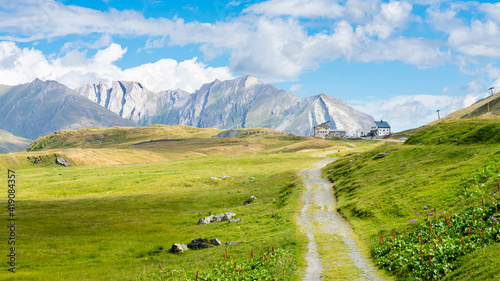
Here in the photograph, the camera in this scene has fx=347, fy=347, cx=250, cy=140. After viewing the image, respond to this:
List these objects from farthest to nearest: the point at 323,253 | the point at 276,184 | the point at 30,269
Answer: the point at 276,184 < the point at 30,269 < the point at 323,253

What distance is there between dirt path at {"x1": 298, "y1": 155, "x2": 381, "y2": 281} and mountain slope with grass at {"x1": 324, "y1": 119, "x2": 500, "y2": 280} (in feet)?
5.21

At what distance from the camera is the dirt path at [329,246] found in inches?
981

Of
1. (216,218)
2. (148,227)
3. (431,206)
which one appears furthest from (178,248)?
(431,206)

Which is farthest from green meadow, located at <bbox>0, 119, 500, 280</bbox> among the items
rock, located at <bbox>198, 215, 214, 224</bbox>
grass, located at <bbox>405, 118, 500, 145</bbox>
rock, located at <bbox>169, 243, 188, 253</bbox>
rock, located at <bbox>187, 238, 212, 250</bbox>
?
rock, located at <bbox>187, 238, 212, 250</bbox>

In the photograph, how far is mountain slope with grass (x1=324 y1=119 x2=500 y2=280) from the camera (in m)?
22.5

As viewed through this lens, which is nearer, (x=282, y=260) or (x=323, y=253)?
(x=282, y=260)

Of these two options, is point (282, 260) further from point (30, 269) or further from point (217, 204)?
point (217, 204)

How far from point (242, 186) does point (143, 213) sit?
111ft

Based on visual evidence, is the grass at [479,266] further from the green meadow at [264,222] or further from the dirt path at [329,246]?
the dirt path at [329,246]

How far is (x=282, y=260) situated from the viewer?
2788cm

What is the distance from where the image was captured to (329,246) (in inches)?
1309

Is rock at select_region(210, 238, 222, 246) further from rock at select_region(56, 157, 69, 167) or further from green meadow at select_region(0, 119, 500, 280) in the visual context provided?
rock at select_region(56, 157, 69, 167)

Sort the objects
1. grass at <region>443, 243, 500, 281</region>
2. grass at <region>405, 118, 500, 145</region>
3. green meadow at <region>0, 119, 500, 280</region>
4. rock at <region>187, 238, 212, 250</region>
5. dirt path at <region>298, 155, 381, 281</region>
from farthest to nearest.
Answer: grass at <region>405, 118, 500, 145</region>, rock at <region>187, 238, 212, 250</region>, green meadow at <region>0, 119, 500, 280</region>, dirt path at <region>298, 155, 381, 281</region>, grass at <region>443, 243, 500, 281</region>

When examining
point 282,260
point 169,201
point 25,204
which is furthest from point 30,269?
point 25,204
